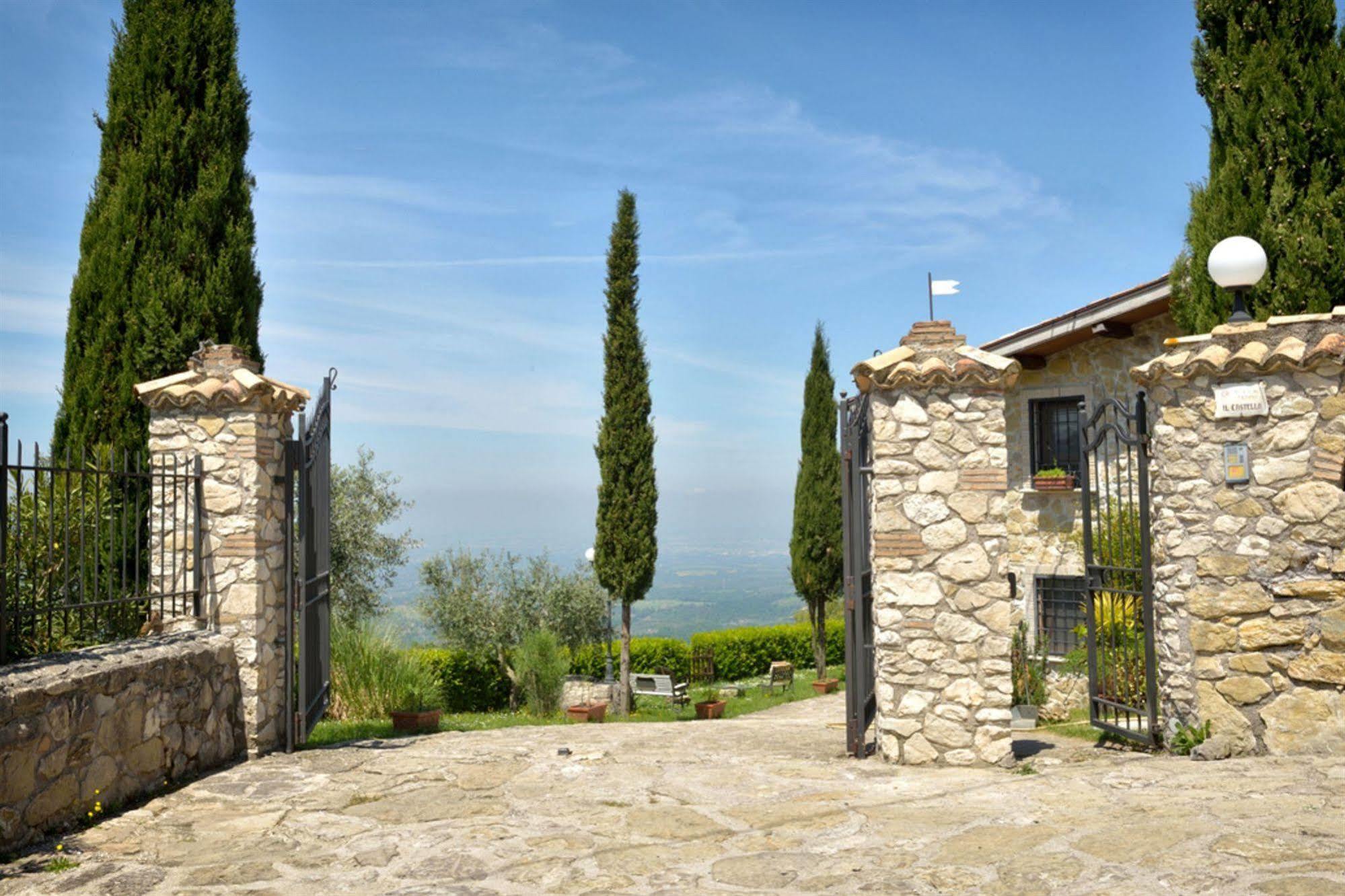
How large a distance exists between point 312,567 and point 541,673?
5.96m

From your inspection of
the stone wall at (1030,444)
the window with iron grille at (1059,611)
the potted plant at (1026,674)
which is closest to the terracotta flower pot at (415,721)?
the potted plant at (1026,674)

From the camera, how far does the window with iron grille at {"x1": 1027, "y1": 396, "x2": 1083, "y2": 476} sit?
1371cm

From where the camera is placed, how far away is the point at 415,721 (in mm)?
10156

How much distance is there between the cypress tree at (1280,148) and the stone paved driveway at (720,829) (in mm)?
4345

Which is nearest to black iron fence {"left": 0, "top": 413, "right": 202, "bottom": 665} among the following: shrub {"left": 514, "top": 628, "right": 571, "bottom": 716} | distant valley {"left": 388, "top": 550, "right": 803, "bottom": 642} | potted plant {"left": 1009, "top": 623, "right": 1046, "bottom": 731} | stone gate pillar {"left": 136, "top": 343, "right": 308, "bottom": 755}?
stone gate pillar {"left": 136, "top": 343, "right": 308, "bottom": 755}

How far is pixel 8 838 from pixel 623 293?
14669 millimetres

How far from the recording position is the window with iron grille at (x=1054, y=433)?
13711mm

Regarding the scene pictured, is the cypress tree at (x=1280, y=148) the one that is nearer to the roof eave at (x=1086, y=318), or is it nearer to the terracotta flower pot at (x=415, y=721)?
the roof eave at (x=1086, y=318)

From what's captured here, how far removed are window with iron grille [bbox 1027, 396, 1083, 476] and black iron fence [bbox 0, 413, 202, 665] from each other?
10.6m

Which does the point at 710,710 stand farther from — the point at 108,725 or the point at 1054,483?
the point at 108,725

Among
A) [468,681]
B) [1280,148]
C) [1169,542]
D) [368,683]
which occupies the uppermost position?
[1280,148]

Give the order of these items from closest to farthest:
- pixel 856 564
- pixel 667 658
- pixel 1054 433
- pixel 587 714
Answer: pixel 856 564 < pixel 587 714 < pixel 1054 433 < pixel 667 658

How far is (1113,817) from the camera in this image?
214 inches

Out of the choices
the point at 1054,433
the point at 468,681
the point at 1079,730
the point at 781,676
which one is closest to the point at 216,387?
the point at 1079,730
